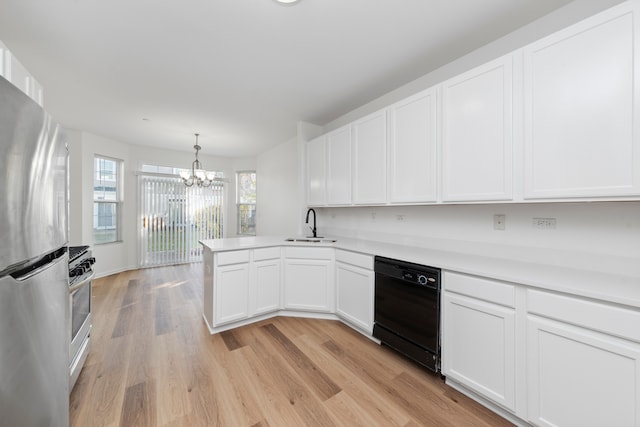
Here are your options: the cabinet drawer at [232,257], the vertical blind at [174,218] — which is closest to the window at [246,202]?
the vertical blind at [174,218]

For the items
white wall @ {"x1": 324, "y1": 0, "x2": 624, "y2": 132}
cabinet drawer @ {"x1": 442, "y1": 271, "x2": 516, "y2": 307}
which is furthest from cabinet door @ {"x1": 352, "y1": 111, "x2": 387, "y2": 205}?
cabinet drawer @ {"x1": 442, "y1": 271, "x2": 516, "y2": 307}

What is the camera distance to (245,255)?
104 inches

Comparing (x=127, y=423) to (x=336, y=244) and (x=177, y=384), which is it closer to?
(x=177, y=384)

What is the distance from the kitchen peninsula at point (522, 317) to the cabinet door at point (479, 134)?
52 cm

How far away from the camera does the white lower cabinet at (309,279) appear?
9.19 ft

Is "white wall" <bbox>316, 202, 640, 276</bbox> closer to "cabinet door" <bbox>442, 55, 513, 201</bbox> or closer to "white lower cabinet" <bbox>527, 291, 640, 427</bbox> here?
"cabinet door" <bbox>442, 55, 513, 201</bbox>

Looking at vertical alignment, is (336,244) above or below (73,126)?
below

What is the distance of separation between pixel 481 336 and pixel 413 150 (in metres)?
1.51

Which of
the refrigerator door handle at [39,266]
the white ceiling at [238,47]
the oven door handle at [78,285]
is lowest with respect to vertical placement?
the oven door handle at [78,285]

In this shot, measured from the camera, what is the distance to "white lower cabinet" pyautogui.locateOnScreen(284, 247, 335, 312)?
2801 millimetres

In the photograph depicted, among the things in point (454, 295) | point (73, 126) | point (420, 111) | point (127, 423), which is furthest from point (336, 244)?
point (73, 126)

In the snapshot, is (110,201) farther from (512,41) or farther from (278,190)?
(512,41)

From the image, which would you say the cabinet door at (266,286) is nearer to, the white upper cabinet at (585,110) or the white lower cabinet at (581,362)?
the white lower cabinet at (581,362)

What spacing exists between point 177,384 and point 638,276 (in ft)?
9.69
